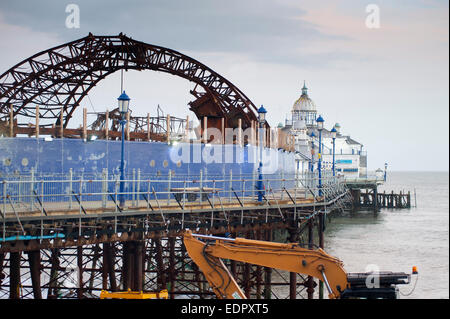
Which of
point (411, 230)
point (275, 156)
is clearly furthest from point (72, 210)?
point (411, 230)

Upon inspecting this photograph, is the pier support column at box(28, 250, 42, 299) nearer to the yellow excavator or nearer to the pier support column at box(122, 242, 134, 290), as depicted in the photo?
the pier support column at box(122, 242, 134, 290)

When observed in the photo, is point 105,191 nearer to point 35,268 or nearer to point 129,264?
point 129,264

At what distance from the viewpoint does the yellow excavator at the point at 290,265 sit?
14836 mm

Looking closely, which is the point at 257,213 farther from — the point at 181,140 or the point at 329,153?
the point at 329,153

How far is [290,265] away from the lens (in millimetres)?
16797

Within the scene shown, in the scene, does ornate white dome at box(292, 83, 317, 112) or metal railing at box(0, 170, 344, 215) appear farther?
ornate white dome at box(292, 83, 317, 112)

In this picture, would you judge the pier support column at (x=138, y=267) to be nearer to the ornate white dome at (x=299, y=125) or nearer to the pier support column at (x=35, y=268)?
the pier support column at (x=35, y=268)

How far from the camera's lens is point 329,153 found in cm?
11644

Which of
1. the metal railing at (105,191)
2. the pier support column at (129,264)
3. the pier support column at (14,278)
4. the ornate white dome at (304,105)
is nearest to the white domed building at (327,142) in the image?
the ornate white dome at (304,105)

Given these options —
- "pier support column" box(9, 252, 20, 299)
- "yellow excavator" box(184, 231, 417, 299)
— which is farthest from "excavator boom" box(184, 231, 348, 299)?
"pier support column" box(9, 252, 20, 299)

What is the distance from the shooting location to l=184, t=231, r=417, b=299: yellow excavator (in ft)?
48.7

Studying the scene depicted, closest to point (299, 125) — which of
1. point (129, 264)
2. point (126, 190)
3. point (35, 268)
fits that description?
point (126, 190)
